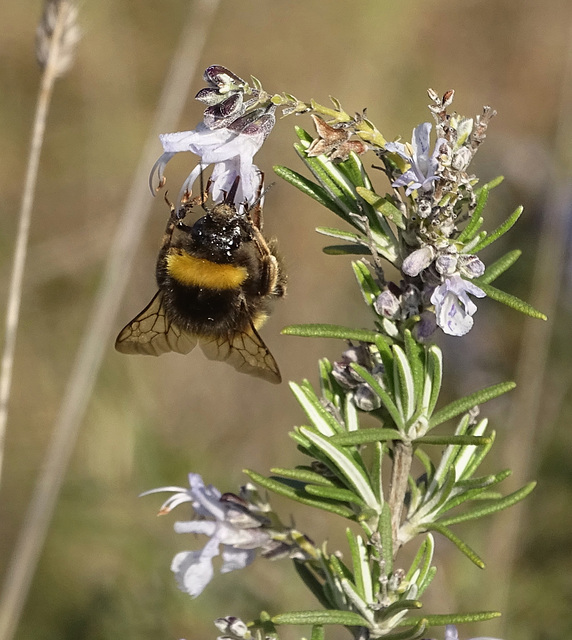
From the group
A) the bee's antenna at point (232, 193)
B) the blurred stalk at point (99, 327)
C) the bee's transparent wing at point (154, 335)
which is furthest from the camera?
the blurred stalk at point (99, 327)

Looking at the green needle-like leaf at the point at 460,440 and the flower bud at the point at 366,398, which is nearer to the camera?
the green needle-like leaf at the point at 460,440

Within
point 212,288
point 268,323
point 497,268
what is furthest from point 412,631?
point 268,323

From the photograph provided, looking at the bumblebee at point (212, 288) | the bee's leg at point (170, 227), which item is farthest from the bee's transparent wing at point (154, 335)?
the bee's leg at point (170, 227)

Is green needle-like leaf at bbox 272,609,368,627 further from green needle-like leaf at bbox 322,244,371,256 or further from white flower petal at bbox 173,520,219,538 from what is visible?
green needle-like leaf at bbox 322,244,371,256

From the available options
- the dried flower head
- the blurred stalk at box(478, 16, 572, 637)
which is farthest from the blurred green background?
the dried flower head

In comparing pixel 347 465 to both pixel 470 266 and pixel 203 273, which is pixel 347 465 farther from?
pixel 203 273

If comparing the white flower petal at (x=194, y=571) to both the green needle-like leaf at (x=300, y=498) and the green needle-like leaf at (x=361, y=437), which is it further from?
the green needle-like leaf at (x=361, y=437)
